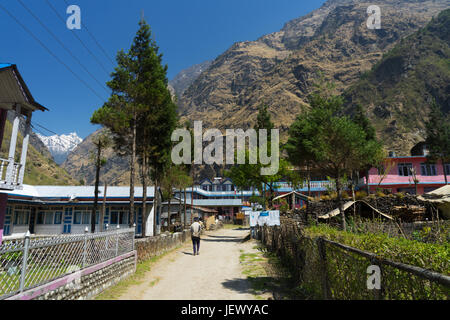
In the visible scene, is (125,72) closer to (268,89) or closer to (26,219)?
(26,219)

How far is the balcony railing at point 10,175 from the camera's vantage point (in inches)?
397

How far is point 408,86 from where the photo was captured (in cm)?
Answer: 9550

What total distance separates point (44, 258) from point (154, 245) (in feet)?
29.0

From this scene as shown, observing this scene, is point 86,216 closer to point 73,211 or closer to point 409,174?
point 73,211

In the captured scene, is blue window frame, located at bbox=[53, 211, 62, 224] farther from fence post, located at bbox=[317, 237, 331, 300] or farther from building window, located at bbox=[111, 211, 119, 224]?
fence post, located at bbox=[317, 237, 331, 300]

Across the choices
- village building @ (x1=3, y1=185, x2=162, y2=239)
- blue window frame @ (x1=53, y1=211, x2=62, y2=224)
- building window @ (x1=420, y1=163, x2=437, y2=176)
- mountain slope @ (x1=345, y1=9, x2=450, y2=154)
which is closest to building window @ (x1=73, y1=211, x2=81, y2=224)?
village building @ (x1=3, y1=185, x2=162, y2=239)

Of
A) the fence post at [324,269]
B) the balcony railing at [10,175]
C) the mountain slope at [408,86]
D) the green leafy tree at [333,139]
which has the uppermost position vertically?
Result: the mountain slope at [408,86]

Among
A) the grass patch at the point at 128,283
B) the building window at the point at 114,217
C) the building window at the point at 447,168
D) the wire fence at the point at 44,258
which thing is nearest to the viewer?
the wire fence at the point at 44,258

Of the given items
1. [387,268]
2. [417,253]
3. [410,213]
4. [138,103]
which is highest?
[138,103]

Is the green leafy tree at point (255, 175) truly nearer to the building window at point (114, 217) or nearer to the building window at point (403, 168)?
the building window at point (114, 217)

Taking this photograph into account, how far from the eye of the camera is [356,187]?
123ft

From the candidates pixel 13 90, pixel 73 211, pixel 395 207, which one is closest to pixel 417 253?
pixel 13 90

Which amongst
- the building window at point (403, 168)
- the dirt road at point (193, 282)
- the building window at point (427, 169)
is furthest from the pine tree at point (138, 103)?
the building window at point (427, 169)

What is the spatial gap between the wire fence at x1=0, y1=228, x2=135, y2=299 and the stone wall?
3.78 meters
